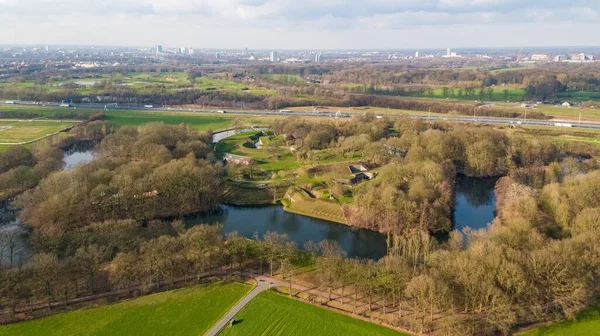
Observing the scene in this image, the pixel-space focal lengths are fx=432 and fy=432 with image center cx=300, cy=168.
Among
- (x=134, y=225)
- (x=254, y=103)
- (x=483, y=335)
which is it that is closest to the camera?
(x=483, y=335)

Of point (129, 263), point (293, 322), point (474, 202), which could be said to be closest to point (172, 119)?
point (474, 202)

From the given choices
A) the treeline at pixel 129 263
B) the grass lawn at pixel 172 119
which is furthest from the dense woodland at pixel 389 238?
the grass lawn at pixel 172 119

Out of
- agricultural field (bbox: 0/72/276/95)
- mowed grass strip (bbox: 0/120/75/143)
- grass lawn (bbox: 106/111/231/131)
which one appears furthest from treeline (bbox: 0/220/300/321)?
agricultural field (bbox: 0/72/276/95)

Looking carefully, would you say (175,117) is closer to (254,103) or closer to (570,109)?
(254,103)

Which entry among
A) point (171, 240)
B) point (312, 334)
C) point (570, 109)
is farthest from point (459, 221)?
point (570, 109)

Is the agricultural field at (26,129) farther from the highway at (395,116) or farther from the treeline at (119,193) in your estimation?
the treeline at (119,193)
